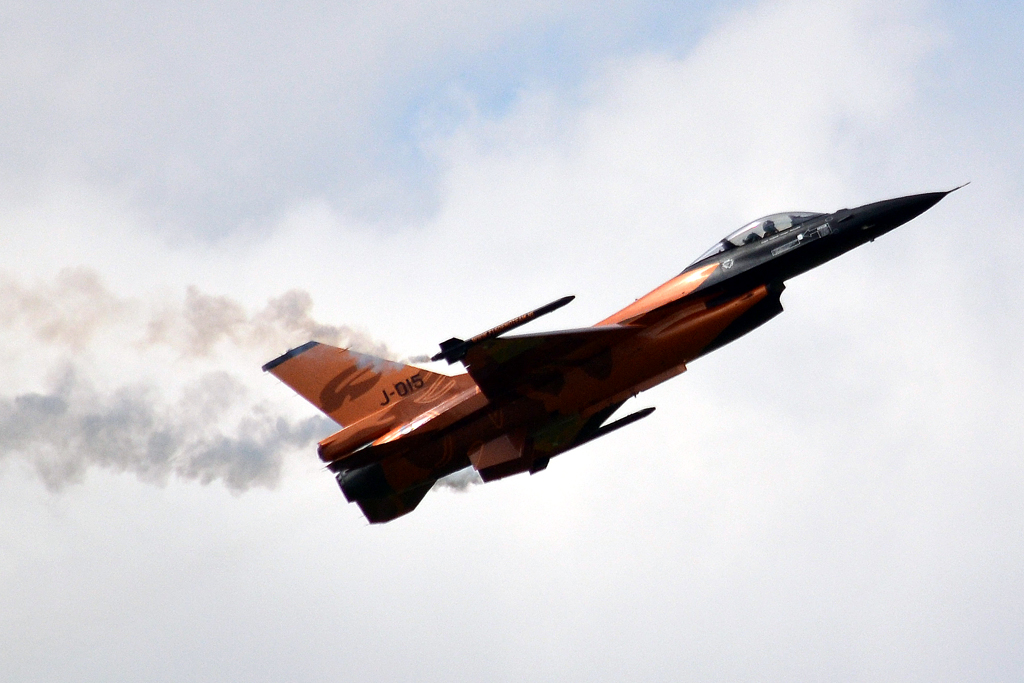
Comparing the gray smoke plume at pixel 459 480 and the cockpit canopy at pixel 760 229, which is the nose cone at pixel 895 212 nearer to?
the cockpit canopy at pixel 760 229

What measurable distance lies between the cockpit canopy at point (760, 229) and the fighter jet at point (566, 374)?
0.02 metres

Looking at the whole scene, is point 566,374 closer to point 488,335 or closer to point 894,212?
point 488,335

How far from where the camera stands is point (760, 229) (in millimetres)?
24016

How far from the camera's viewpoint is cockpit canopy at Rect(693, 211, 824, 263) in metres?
23.9

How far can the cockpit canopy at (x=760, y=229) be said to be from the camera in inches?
942

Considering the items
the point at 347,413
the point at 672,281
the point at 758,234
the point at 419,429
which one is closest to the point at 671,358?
the point at 672,281

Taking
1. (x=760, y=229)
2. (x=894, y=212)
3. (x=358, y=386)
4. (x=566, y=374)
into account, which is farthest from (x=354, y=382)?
(x=894, y=212)

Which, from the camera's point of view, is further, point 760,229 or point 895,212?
point 760,229

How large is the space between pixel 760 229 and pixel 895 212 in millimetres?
2800

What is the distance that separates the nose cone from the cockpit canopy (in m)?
1.04

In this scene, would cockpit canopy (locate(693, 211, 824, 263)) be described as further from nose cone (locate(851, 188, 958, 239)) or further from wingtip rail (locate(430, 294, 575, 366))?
wingtip rail (locate(430, 294, 575, 366))

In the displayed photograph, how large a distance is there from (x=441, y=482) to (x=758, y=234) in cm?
907

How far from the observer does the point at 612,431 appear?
24406mm

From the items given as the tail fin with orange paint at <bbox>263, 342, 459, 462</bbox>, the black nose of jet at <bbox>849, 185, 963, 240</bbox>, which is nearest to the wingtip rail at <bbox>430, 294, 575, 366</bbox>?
the tail fin with orange paint at <bbox>263, 342, 459, 462</bbox>
